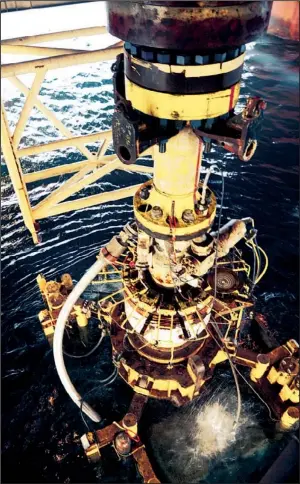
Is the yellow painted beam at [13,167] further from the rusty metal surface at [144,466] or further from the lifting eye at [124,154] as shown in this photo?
the rusty metal surface at [144,466]

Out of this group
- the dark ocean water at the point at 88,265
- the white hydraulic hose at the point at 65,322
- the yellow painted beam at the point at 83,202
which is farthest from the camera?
the yellow painted beam at the point at 83,202

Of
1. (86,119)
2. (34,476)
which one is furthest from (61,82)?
(34,476)

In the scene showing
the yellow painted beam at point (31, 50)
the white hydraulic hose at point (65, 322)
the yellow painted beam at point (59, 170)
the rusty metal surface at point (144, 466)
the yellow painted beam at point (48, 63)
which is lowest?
the rusty metal surface at point (144, 466)

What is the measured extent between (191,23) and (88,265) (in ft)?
28.1

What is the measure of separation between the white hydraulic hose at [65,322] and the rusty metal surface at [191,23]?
364 cm

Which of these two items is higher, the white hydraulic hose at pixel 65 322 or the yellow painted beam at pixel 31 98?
the yellow painted beam at pixel 31 98

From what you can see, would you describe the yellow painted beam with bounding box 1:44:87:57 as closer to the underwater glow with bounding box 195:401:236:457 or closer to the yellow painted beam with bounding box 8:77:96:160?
the yellow painted beam with bounding box 8:77:96:160

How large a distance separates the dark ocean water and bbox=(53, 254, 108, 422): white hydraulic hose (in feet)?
2.67

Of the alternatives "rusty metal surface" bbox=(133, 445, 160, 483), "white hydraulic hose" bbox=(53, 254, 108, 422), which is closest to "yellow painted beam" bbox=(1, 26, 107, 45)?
"white hydraulic hose" bbox=(53, 254, 108, 422)

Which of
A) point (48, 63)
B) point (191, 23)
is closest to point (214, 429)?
point (191, 23)

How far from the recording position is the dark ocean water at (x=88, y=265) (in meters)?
7.82

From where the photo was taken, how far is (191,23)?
3.62 metres

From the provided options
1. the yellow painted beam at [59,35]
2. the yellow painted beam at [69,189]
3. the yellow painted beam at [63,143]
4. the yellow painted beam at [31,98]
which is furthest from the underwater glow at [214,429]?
the yellow painted beam at [59,35]

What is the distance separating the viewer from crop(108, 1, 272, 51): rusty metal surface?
3.58 metres
